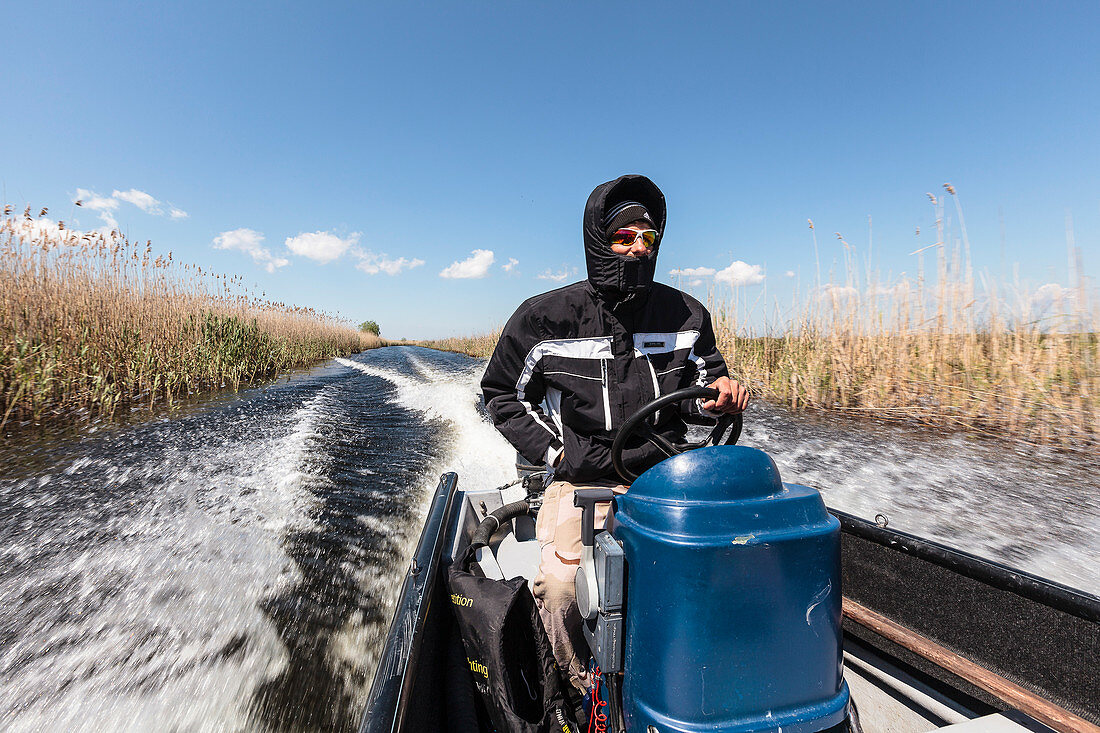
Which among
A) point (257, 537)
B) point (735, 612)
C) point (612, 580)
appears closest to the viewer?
point (735, 612)

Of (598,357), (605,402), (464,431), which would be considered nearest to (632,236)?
(598,357)

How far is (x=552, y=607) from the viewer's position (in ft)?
5.04

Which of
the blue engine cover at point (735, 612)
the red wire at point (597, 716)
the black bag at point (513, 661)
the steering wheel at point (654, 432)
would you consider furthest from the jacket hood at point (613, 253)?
the red wire at point (597, 716)

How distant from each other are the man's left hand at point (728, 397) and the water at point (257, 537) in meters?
1.88

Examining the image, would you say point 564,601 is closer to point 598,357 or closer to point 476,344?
point 598,357

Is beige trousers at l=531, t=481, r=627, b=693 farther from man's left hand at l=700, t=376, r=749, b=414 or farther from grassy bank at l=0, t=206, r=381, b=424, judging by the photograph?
grassy bank at l=0, t=206, r=381, b=424

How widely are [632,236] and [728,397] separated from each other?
0.71 meters

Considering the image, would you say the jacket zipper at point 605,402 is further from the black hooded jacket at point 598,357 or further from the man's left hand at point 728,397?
the man's left hand at point 728,397

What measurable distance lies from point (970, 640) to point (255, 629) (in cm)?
306

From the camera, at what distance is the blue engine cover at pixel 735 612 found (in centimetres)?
90

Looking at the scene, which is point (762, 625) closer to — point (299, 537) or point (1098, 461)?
point (299, 537)

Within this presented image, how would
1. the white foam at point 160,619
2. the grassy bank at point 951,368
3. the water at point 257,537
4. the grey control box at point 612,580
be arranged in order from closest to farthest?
the grey control box at point 612,580
the white foam at point 160,619
the water at point 257,537
the grassy bank at point 951,368

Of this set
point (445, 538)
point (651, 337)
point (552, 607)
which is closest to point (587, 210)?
point (651, 337)

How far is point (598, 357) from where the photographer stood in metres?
1.88
